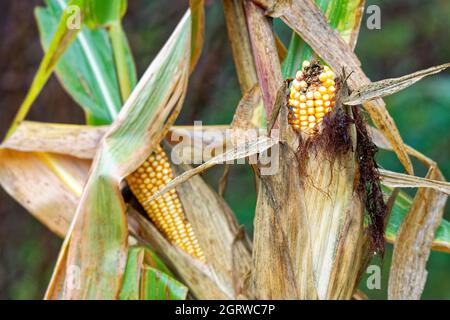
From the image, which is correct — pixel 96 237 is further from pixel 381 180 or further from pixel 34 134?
pixel 381 180

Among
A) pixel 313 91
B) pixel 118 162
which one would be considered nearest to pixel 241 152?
pixel 313 91

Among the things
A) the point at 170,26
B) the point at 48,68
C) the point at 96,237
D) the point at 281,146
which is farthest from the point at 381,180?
the point at 170,26

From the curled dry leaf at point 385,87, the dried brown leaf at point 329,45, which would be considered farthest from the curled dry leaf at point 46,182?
the curled dry leaf at point 385,87

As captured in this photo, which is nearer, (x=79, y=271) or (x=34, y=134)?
(x=79, y=271)

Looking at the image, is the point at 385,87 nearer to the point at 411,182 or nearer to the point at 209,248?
the point at 411,182

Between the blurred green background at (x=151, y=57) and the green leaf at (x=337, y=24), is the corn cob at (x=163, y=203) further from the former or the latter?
the blurred green background at (x=151, y=57)
